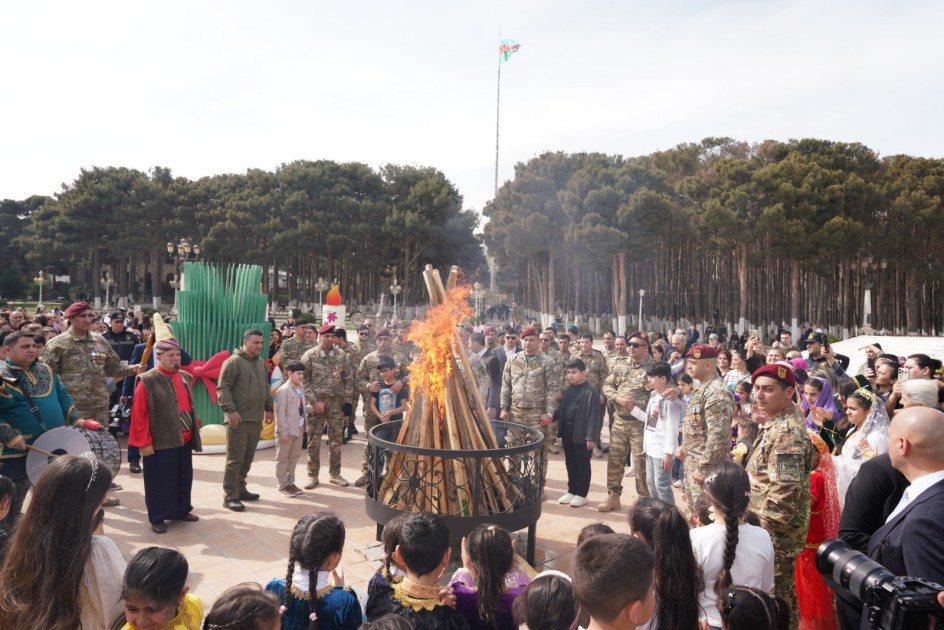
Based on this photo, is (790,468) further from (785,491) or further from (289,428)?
(289,428)

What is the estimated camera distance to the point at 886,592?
188 centimetres

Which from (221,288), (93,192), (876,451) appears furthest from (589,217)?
(93,192)

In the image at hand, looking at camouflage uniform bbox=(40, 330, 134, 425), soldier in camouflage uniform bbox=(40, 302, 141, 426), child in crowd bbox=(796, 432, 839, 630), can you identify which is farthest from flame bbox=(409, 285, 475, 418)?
camouflage uniform bbox=(40, 330, 134, 425)

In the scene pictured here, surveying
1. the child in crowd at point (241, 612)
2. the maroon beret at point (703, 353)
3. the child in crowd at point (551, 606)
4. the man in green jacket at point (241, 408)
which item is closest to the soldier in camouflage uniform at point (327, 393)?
the man in green jacket at point (241, 408)

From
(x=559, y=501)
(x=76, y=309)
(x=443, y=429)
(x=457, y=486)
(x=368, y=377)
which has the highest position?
(x=76, y=309)

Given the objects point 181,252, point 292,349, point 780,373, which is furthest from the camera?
point 181,252

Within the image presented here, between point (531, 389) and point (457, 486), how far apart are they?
3.09 m

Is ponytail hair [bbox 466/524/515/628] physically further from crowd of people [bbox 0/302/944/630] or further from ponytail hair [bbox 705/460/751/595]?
ponytail hair [bbox 705/460/751/595]

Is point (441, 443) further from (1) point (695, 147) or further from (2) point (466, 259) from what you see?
(2) point (466, 259)

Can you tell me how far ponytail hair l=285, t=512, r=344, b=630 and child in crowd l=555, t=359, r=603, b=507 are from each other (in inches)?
171

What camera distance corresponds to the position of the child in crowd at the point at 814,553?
13.2 feet

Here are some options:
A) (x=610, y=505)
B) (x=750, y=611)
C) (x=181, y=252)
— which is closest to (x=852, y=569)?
(x=750, y=611)

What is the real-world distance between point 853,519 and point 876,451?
2.34 m

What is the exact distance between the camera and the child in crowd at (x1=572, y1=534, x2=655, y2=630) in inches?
79.4
